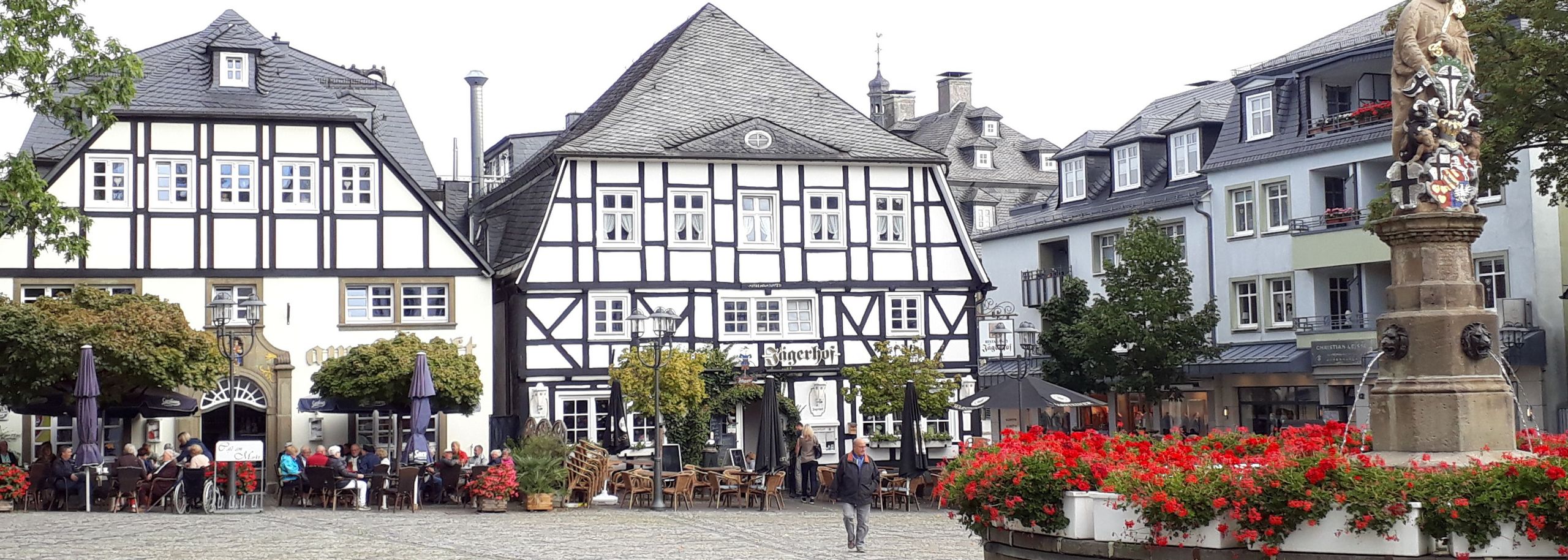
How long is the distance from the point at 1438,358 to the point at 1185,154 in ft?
110

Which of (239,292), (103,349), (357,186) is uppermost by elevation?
(357,186)

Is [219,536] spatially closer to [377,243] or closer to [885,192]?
[377,243]

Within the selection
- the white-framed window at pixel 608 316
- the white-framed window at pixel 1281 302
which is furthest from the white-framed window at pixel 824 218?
the white-framed window at pixel 1281 302

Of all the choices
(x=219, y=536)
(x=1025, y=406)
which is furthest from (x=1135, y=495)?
(x=1025, y=406)

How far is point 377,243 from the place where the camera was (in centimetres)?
3634

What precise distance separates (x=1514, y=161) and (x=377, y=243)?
21364 millimetres

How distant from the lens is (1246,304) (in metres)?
43.7

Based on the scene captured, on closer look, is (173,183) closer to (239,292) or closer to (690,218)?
(239,292)

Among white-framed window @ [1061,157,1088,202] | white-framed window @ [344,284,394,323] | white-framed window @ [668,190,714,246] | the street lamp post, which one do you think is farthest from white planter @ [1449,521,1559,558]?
white-framed window @ [1061,157,1088,202]

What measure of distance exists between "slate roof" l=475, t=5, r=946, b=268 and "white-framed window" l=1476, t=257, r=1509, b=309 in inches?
456

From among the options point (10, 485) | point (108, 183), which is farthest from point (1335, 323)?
point (10, 485)

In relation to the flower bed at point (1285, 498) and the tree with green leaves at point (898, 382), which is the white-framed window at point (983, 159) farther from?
the flower bed at point (1285, 498)

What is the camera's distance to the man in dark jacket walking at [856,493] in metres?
20.2

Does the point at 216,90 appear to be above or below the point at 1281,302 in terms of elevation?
above
